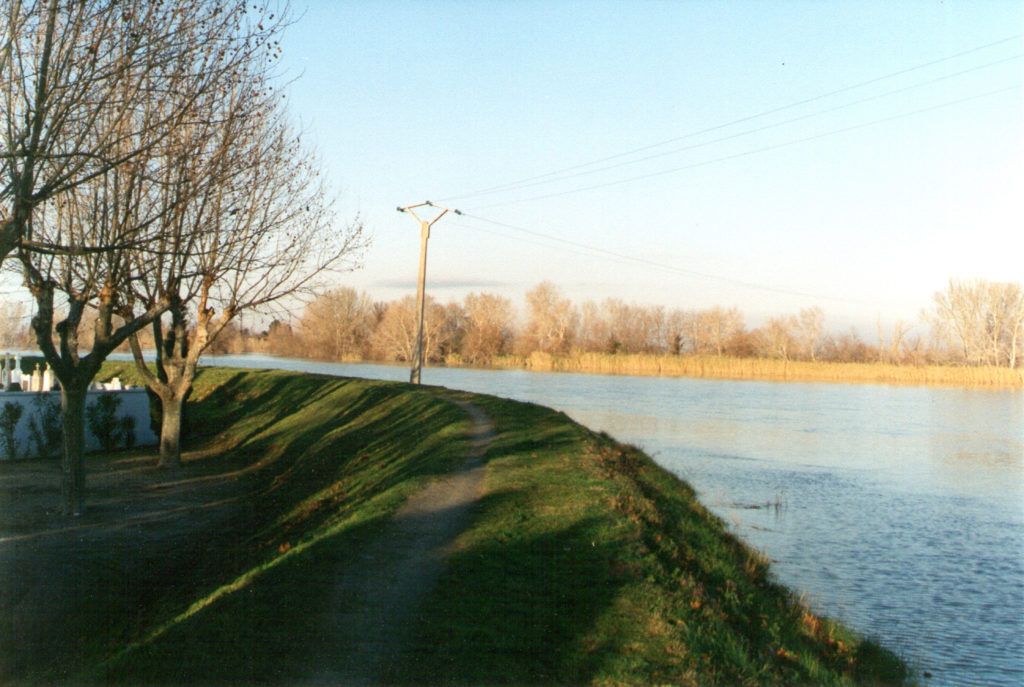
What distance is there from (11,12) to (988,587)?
13691 mm

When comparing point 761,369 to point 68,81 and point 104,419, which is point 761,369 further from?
point 68,81

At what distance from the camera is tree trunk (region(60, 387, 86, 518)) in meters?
13.5

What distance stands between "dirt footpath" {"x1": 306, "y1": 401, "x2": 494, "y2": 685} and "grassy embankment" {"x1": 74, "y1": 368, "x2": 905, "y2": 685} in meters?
0.17

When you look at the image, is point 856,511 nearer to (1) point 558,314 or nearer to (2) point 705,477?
(2) point 705,477

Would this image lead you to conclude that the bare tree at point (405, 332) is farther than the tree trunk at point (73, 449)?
Yes

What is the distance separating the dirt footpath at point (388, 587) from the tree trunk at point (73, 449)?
5.90 m

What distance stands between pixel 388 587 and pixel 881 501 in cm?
1404

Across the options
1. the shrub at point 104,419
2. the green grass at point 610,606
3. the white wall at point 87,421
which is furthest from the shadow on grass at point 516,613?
the shrub at point 104,419

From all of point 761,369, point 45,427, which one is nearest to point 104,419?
point 45,427

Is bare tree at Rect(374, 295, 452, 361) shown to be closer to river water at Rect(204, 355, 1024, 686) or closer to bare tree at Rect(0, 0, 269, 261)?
river water at Rect(204, 355, 1024, 686)

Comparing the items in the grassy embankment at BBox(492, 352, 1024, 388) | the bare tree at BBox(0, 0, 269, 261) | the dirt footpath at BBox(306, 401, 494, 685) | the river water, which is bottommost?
the river water

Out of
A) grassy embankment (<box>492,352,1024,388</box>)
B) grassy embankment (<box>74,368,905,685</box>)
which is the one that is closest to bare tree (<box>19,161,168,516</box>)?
grassy embankment (<box>74,368,905,685</box>)

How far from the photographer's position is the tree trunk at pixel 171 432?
776 inches

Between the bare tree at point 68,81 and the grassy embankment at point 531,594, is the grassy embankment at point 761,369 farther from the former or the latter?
the bare tree at point 68,81
